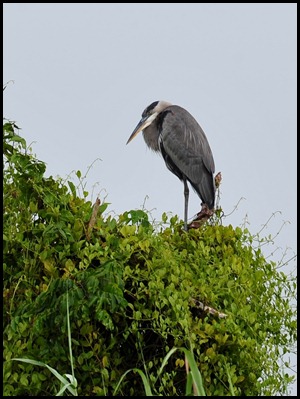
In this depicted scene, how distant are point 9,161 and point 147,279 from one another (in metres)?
0.81

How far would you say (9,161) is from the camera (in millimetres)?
3514

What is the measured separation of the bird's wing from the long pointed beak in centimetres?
26

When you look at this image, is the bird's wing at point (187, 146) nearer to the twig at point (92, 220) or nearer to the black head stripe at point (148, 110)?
the black head stripe at point (148, 110)

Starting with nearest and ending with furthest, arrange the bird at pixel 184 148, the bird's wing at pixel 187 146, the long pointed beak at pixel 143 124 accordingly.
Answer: the bird at pixel 184 148 < the bird's wing at pixel 187 146 < the long pointed beak at pixel 143 124

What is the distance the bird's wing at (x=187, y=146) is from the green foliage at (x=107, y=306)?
300 centimetres

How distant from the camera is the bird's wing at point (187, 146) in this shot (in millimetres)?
6789

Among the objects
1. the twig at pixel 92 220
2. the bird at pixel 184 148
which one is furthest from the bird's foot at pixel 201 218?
the bird at pixel 184 148

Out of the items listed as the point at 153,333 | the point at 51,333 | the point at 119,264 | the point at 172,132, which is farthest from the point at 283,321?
the point at 172,132

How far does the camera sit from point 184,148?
22.6ft

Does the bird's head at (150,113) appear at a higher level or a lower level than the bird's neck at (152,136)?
higher

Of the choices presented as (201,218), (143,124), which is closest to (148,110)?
(143,124)

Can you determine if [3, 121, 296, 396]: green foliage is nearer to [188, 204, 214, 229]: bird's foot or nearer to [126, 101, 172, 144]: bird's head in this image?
[188, 204, 214, 229]: bird's foot

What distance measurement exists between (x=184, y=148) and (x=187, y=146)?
0.10 ft

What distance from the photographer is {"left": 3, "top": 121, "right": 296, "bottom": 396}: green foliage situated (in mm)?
3213
